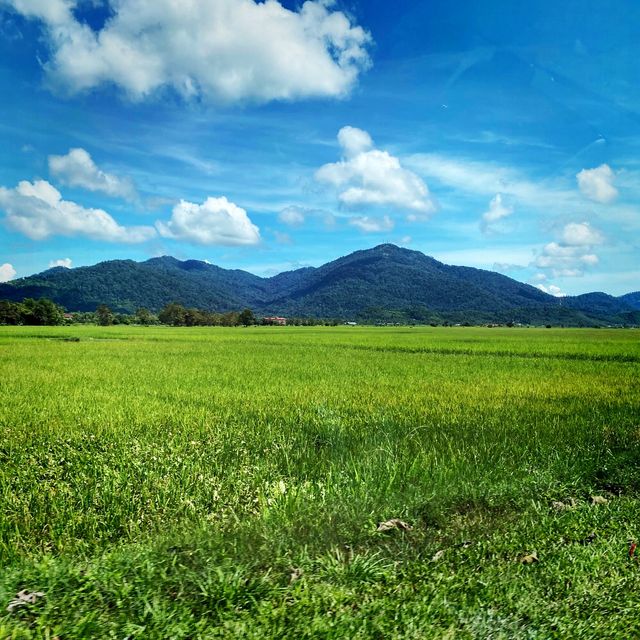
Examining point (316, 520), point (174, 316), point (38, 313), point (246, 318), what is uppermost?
point (38, 313)

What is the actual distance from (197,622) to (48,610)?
924 millimetres

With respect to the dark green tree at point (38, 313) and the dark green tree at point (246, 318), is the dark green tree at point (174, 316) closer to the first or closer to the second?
the dark green tree at point (246, 318)

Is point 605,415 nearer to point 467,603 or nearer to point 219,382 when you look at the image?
point 467,603

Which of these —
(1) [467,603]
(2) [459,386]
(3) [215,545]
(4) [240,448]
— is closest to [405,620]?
(1) [467,603]

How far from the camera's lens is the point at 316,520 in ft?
14.5

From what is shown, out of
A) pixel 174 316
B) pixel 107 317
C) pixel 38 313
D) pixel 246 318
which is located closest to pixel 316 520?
pixel 38 313

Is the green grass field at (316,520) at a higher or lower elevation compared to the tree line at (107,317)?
lower

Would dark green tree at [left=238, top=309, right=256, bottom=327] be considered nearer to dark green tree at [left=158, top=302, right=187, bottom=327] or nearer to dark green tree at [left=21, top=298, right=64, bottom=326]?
dark green tree at [left=158, top=302, right=187, bottom=327]

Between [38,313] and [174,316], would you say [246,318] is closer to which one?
[174,316]

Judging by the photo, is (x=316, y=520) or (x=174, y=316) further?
(x=174, y=316)

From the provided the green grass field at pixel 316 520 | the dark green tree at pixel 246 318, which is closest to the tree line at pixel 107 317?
the dark green tree at pixel 246 318

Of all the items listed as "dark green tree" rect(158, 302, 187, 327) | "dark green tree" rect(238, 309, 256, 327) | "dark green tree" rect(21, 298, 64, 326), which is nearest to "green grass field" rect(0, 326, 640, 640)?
"dark green tree" rect(21, 298, 64, 326)

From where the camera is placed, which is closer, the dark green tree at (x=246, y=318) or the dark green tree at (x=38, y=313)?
the dark green tree at (x=38, y=313)

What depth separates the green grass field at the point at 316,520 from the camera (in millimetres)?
3047
